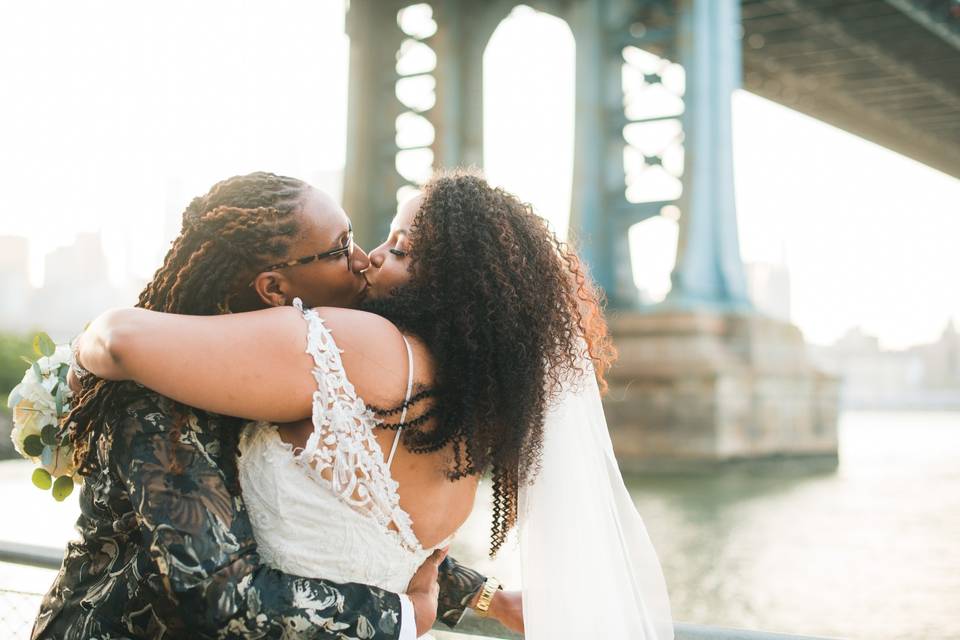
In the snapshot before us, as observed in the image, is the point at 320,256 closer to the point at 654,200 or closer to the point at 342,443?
the point at 342,443

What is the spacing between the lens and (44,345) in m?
2.14

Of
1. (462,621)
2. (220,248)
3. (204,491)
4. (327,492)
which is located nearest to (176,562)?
(204,491)

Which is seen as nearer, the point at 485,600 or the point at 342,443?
the point at 342,443

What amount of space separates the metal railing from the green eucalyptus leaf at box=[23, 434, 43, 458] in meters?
0.34

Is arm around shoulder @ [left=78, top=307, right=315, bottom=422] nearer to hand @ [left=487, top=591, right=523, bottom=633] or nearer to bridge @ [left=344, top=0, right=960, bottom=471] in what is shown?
hand @ [left=487, top=591, right=523, bottom=633]

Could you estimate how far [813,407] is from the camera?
47.8 ft

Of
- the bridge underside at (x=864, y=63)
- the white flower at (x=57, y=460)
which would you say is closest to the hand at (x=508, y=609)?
the white flower at (x=57, y=460)

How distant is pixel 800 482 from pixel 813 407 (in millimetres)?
1956

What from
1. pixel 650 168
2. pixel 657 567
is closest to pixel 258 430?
pixel 657 567

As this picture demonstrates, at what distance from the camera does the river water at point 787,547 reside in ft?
18.8

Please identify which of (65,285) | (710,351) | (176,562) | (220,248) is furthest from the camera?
(65,285)

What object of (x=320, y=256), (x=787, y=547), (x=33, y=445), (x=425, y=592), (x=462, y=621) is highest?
(x=320, y=256)

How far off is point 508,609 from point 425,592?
363mm

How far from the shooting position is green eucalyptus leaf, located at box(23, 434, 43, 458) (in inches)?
79.7
